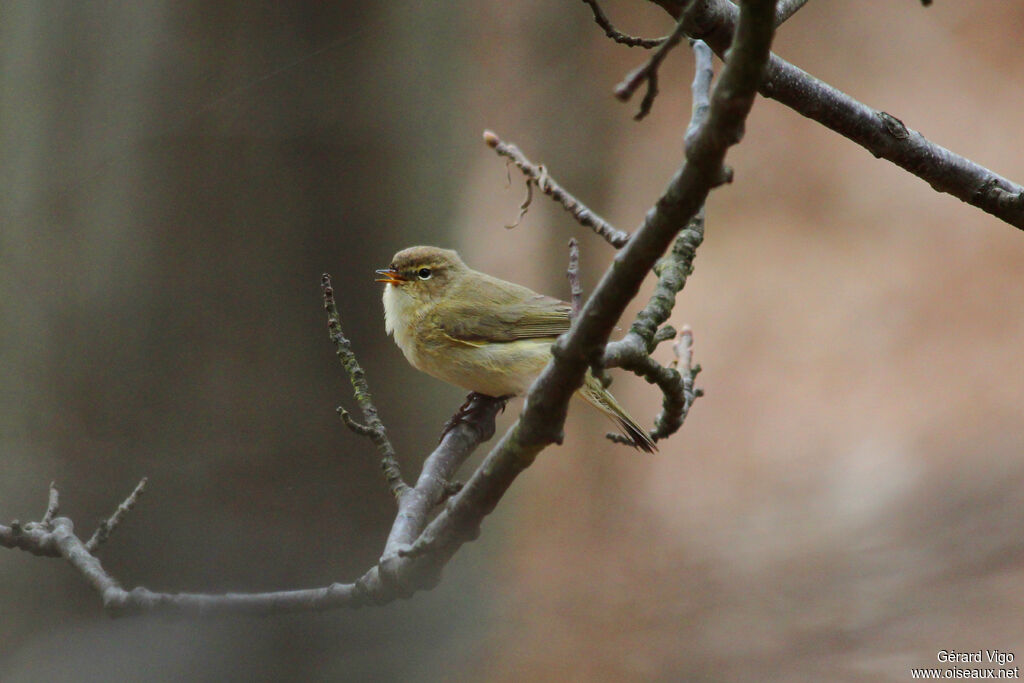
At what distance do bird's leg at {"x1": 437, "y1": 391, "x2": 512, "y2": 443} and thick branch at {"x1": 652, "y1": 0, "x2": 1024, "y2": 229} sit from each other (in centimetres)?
137

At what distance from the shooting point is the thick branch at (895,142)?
1.70 m

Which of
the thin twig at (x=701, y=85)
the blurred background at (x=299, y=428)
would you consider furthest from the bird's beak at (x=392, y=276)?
the thin twig at (x=701, y=85)

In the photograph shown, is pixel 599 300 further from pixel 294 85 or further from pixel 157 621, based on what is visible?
pixel 294 85

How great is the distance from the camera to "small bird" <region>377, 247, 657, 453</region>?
2.92 metres

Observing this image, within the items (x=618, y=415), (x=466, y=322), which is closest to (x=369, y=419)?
(x=618, y=415)

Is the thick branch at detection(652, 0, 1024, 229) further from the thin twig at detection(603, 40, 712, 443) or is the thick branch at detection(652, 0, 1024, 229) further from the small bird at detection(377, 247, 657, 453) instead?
the small bird at detection(377, 247, 657, 453)

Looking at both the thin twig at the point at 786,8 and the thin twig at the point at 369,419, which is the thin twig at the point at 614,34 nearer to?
the thin twig at the point at 786,8

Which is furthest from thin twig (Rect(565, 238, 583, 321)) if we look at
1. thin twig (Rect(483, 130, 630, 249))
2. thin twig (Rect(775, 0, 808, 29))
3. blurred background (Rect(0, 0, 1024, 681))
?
blurred background (Rect(0, 0, 1024, 681))

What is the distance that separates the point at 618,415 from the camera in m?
2.52

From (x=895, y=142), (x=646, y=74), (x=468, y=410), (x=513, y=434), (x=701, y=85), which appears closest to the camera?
(x=646, y=74)

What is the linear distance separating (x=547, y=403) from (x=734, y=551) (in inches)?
137

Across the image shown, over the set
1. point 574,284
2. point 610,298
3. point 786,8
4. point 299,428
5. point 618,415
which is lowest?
point 299,428

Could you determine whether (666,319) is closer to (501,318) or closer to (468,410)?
(468,410)

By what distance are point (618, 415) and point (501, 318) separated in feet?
2.38
